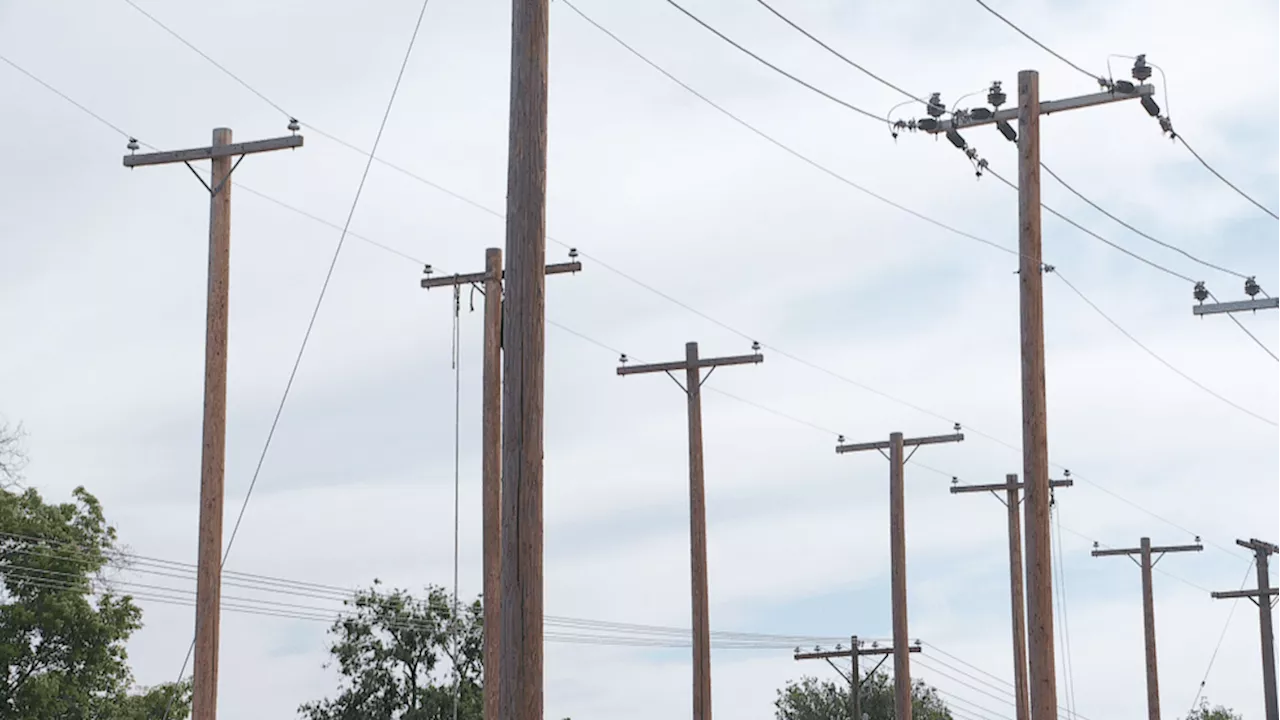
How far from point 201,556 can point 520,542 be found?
Result: 328 inches

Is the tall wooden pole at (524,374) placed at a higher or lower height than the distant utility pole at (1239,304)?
lower

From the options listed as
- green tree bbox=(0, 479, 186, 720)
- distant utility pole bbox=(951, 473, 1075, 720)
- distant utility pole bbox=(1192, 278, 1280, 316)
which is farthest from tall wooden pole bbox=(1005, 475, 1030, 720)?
green tree bbox=(0, 479, 186, 720)

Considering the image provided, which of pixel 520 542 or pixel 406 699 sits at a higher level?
pixel 406 699

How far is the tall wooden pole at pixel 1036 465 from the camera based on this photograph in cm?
2177

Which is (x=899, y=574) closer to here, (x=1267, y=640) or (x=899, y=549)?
(x=899, y=549)

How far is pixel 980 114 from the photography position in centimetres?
2391

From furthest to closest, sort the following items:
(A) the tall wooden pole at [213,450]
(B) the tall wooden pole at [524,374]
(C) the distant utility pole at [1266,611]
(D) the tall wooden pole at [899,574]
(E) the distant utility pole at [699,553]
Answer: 1. (C) the distant utility pole at [1266,611]
2. (D) the tall wooden pole at [899,574]
3. (E) the distant utility pole at [699,553]
4. (A) the tall wooden pole at [213,450]
5. (B) the tall wooden pole at [524,374]

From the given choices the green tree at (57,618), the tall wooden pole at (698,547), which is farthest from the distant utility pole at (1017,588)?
the green tree at (57,618)

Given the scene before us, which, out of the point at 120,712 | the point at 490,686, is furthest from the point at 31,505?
the point at 490,686

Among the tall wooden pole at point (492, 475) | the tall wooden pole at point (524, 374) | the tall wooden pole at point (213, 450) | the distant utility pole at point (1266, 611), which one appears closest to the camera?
the tall wooden pole at point (524, 374)

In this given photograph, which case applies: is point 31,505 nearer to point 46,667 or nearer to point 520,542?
point 46,667

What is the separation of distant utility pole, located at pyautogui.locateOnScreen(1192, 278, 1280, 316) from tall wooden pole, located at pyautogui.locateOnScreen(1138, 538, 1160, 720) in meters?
19.2

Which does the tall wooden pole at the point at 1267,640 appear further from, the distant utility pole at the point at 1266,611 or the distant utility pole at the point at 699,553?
the distant utility pole at the point at 699,553

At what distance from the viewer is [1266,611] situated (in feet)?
176
